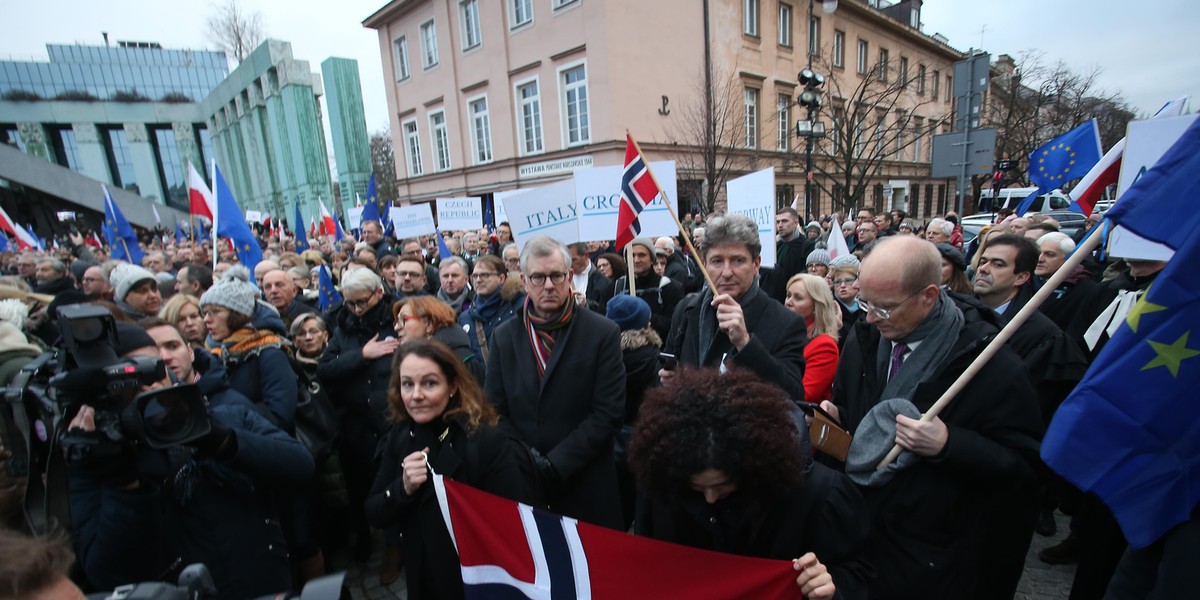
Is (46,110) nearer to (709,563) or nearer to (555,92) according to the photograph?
(555,92)

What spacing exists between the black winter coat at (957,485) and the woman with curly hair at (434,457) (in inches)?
55.8

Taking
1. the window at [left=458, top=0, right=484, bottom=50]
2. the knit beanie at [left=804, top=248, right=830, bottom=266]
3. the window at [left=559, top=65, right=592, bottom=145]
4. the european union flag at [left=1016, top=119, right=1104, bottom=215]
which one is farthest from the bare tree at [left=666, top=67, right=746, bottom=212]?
the knit beanie at [left=804, top=248, right=830, bottom=266]

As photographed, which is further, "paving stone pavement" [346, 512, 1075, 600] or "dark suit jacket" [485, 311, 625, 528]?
"paving stone pavement" [346, 512, 1075, 600]

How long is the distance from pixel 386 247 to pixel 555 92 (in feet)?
40.6

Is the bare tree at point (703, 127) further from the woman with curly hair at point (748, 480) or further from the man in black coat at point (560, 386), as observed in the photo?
the woman with curly hair at point (748, 480)

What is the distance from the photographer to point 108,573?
1940 mm

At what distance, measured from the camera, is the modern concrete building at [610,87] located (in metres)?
18.0

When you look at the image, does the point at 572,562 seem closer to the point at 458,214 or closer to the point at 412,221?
the point at 458,214

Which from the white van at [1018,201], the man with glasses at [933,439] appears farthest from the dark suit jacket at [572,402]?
the white van at [1018,201]

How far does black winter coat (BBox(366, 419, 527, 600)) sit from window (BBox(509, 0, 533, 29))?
20.6 m

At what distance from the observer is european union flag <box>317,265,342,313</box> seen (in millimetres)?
5152

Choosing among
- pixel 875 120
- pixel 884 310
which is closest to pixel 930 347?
pixel 884 310

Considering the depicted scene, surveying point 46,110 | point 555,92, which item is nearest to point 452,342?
point 555,92

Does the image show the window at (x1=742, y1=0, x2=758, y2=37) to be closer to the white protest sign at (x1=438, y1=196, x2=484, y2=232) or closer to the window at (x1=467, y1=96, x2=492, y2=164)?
the window at (x1=467, y1=96, x2=492, y2=164)
